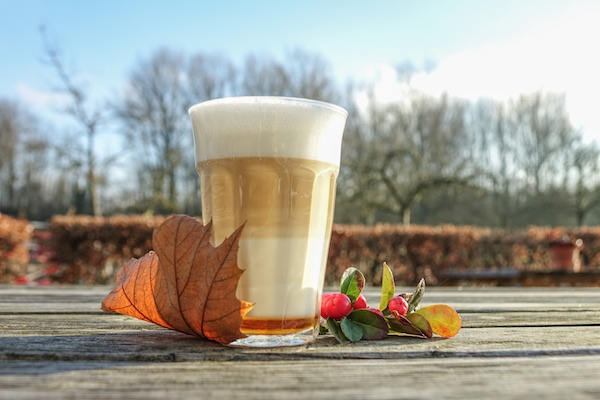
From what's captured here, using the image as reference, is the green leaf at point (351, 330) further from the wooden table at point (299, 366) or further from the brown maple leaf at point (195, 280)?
the brown maple leaf at point (195, 280)

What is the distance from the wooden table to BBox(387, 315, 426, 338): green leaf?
0.01 meters

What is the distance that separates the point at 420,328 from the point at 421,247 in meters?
7.27

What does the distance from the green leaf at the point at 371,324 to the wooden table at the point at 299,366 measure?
0.02 meters

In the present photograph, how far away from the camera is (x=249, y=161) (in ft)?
2.91

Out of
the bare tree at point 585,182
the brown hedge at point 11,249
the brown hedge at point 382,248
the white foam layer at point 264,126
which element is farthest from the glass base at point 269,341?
the bare tree at point 585,182

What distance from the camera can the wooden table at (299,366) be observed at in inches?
20.9

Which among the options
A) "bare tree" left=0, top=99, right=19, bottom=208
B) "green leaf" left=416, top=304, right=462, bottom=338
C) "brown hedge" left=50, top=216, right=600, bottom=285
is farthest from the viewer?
"bare tree" left=0, top=99, right=19, bottom=208

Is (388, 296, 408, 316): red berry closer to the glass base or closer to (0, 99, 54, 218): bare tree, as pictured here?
the glass base

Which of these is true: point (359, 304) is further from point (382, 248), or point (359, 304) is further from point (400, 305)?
point (382, 248)

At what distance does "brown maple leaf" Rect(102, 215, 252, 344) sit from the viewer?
0.75 m

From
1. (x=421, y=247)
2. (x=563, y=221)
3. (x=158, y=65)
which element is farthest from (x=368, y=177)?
(x=158, y=65)

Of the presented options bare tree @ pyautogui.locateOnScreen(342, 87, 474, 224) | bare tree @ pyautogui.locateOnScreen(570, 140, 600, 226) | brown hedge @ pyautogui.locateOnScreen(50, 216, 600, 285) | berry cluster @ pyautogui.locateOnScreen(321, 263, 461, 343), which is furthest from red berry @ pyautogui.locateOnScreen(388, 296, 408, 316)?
bare tree @ pyautogui.locateOnScreen(570, 140, 600, 226)

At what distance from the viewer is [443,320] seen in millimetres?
866

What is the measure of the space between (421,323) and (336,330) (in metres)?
0.14
